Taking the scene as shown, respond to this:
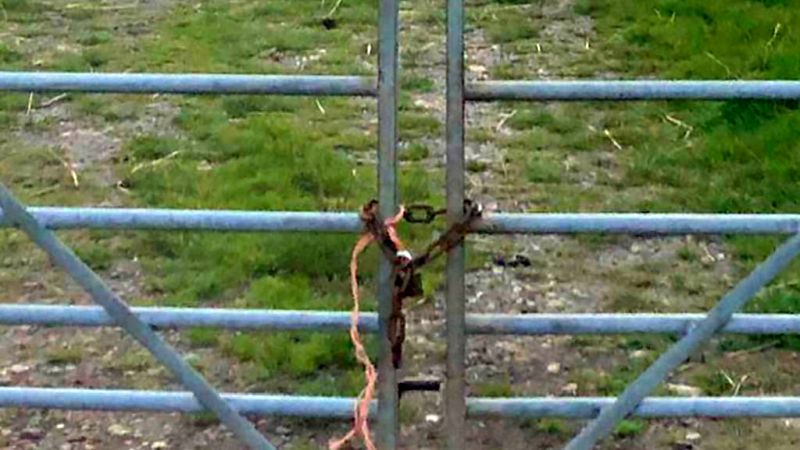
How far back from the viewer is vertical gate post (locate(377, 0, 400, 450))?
10.0 feet

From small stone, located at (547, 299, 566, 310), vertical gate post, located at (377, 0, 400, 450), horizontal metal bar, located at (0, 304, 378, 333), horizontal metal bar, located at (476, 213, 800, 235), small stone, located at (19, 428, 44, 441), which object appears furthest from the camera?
small stone, located at (547, 299, 566, 310)

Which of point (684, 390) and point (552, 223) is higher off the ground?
point (552, 223)

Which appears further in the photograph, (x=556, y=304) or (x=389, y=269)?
(x=556, y=304)

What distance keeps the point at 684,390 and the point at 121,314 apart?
69.3 inches

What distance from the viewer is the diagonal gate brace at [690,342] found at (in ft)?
10.2

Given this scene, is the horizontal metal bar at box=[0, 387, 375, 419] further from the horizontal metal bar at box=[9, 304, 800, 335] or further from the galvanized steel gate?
the horizontal metal bar at box=[9, 304, 800, 335]

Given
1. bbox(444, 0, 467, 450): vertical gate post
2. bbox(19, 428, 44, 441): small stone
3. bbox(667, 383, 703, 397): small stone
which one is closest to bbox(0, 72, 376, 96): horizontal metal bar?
bbox(444, 0, 467, 450): vertical gate post

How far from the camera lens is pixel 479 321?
3.30 meters

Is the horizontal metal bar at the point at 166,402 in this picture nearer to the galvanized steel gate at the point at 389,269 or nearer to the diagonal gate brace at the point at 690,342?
the galvanized steel gate at the point at 389,269

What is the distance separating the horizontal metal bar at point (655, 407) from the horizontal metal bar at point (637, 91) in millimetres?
616

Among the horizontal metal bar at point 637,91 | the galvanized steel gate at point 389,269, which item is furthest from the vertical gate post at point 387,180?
the horizontal metal bar at point 637,91

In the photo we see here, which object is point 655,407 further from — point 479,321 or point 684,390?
point 684,390

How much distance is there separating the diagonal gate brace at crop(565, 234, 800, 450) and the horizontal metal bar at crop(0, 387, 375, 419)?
488 millimetres

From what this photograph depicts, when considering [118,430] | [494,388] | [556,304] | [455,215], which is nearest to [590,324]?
[455,215]
